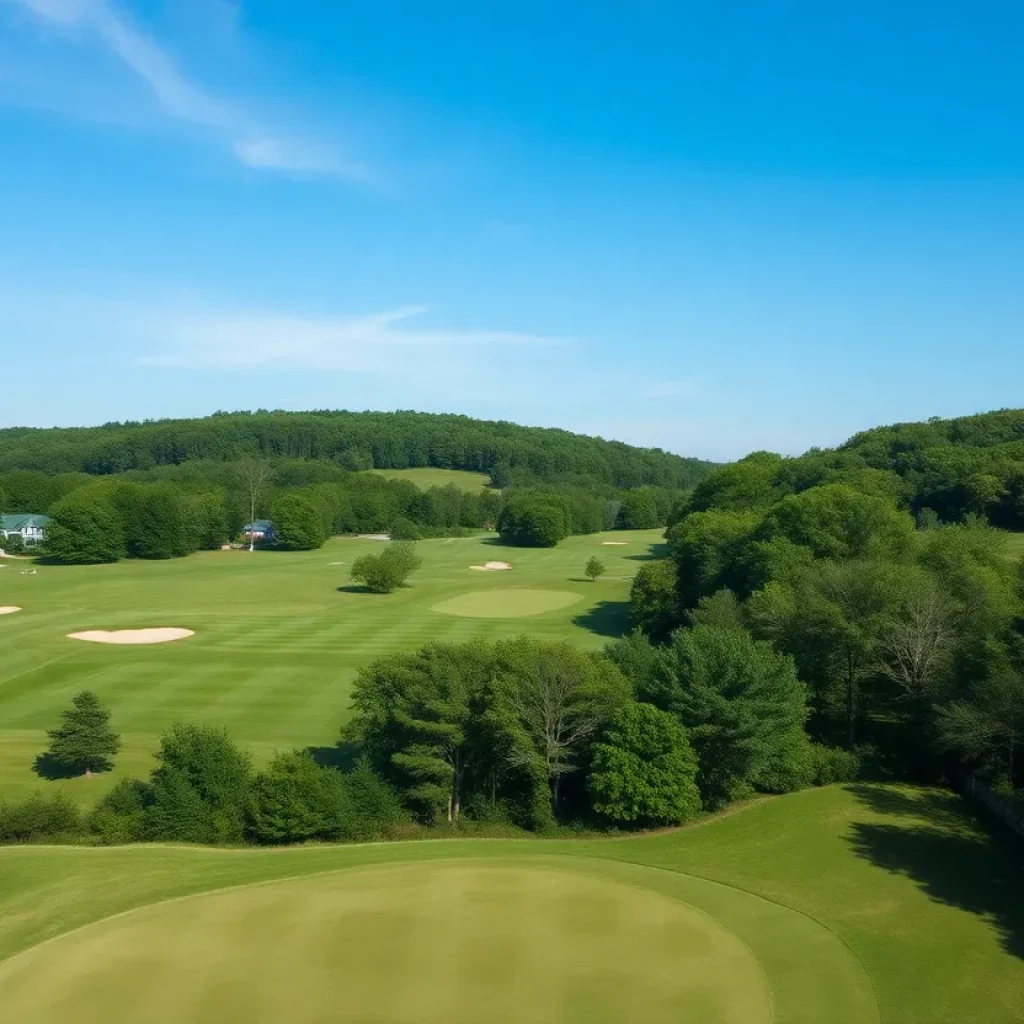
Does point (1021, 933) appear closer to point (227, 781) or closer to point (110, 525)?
point (227, 781)

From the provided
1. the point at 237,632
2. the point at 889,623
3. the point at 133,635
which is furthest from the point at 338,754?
the point at 133,635

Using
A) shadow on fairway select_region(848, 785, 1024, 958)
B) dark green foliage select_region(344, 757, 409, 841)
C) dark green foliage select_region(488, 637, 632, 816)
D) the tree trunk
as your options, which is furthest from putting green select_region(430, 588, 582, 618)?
shadow on fairway select_region(848, 785, 1024, 958)

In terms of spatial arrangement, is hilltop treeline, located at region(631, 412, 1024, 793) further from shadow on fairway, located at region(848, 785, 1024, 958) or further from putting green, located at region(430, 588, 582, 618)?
putting green, located at region(430, 588, 582, 618)

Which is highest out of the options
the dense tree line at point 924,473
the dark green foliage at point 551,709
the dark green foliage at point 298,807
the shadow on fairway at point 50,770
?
the dense tree line at point 924,473

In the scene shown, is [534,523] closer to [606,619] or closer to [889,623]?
[606,619]

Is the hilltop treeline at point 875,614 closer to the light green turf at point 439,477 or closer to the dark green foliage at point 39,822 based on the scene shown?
the dark green foliage at point 39,822

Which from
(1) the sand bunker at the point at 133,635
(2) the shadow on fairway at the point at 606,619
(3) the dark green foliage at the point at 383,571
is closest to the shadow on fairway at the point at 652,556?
(2) the shadow on fairway at the point at 606,619

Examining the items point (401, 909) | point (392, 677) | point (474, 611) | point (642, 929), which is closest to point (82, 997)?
point (401, 909)
